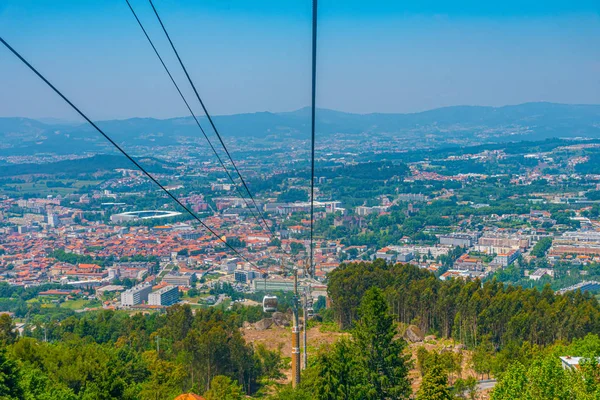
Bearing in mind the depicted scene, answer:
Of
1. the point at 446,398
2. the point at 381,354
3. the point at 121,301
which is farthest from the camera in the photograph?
the point at 121,301

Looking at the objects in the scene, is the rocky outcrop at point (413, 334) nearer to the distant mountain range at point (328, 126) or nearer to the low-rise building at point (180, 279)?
the low-rise building at point (180, 279)

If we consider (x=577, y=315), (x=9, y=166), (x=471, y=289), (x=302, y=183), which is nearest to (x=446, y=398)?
(x=577, y=315)

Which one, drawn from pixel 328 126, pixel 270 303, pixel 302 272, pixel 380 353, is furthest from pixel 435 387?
pixel 328 126

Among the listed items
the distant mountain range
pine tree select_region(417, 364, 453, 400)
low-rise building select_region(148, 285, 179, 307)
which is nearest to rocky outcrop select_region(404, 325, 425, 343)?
pine tree select_region(417, 364, 453, 400)

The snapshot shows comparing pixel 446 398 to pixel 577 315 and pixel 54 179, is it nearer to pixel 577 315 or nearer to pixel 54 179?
pixel 577 315

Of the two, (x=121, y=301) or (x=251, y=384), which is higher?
(x=251, y=384)

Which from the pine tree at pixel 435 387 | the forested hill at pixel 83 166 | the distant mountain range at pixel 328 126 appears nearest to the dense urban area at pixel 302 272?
the pine tree at pixel 435 387
